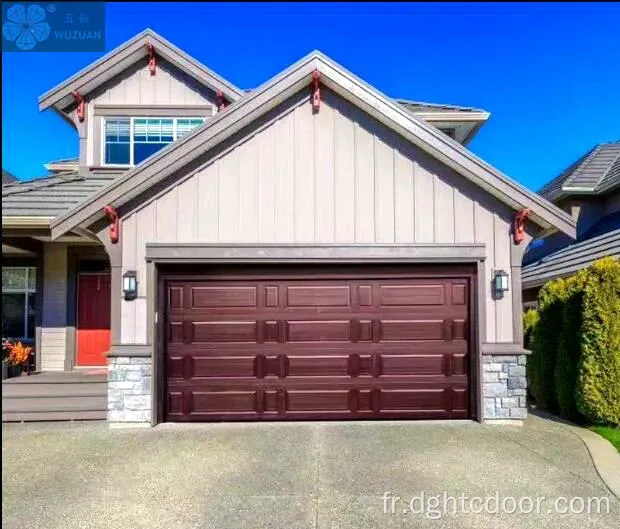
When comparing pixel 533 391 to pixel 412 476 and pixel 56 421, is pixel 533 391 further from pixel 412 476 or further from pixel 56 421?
pixel 56 421

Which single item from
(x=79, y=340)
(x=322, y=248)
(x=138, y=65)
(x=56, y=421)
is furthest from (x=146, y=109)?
(x=56, y=421)

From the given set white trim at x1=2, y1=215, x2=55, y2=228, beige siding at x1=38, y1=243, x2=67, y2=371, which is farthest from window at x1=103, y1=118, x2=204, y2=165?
white trim at x1=2, y1=215, x2=55, y2=228

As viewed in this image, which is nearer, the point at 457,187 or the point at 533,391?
the point at 457,187

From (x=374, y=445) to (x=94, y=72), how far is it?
8707mm

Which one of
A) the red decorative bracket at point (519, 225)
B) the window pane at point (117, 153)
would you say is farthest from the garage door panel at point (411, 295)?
the window pane at point (117, 153)

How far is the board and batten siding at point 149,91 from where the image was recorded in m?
10.2

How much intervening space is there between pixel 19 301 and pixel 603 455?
10.3 m

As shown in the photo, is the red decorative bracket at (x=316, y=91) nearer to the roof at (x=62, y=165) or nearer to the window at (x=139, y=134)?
the window at (x=139, y=134)

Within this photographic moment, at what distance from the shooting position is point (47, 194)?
8758 mm

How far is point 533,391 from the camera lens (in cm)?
877

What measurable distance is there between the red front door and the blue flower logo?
461cm

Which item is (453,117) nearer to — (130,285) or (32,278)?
(130,285)

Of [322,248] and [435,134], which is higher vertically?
[435,134]

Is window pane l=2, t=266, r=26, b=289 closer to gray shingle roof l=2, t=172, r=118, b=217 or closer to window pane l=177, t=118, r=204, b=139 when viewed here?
gray shingle roof l=2, t=172, r=118, b=217
